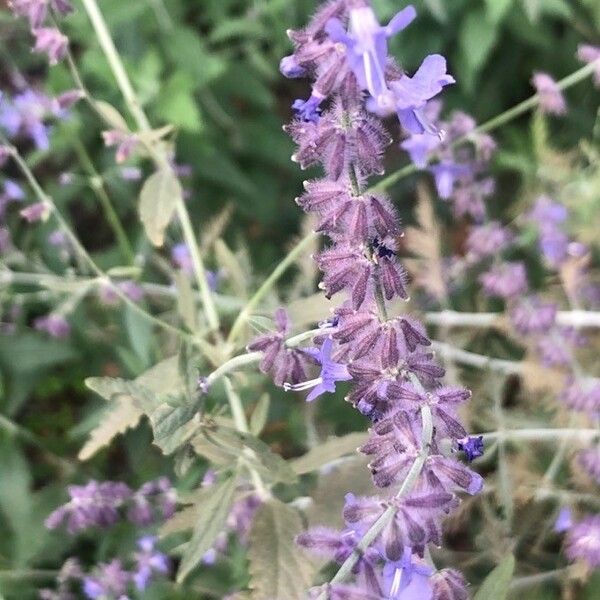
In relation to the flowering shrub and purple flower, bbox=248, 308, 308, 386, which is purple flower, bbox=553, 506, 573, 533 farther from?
purple flower, bbox=248, 308, 308, 386

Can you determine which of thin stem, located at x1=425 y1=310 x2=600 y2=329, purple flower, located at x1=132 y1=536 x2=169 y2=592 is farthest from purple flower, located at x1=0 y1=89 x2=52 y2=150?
thin stem, located at x1=425 y1=310 x2=600 y2=329

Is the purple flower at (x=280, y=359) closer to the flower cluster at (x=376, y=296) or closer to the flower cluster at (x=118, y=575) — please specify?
the flower cluster at (x=376, y=296)

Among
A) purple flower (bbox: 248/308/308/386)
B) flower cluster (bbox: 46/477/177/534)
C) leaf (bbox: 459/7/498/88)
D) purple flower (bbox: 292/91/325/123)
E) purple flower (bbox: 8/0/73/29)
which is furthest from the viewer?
leaf (bbox: 459/7/498/88)

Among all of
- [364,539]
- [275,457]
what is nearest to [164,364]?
[275,457]

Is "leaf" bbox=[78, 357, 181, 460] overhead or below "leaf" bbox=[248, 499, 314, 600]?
overhead

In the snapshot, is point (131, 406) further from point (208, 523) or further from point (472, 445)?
point (472, 445)

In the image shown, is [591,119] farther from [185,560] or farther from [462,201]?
[185,560]

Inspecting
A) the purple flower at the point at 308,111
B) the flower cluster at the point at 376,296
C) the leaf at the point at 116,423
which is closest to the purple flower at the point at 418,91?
the flower cluster at the point at 376,296

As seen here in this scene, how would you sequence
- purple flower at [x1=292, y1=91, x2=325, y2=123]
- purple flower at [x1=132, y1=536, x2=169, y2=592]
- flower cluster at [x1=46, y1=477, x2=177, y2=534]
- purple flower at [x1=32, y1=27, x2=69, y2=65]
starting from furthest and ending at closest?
purple flower at [x1=132, y1=536, x2=169, y2=592] < flower cluster at [x1=46, y1=477, x2=177, y2=534] < purple flower at [x1=32, y1=27, x2=69, y2=65] < purple flower at [x1=292, y1=91, x2=325, y2=123]
